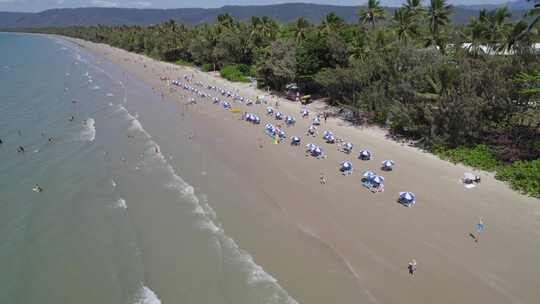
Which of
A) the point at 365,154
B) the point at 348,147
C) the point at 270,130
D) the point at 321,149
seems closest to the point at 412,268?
the point at 365,154

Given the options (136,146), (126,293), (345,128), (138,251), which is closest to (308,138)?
(345,128)

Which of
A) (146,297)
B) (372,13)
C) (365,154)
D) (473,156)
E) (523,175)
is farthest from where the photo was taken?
(372,13)

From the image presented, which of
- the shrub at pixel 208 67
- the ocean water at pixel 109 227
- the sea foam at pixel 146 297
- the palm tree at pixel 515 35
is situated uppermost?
A: the palm tree at pixel 515 35

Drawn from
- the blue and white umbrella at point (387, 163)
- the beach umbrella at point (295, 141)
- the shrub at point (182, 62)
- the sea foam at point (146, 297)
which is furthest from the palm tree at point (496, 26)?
the shrub at point (182, 62)

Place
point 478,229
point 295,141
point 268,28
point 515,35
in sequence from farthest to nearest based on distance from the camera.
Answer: point 268,28
point 515,35
point 295,141
point 478,229

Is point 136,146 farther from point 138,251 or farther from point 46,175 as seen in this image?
point 138,251

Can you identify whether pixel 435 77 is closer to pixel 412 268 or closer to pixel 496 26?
pixel 412 268

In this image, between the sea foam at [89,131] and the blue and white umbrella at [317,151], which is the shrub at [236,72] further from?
the blue and white umbrella at [317,151]
